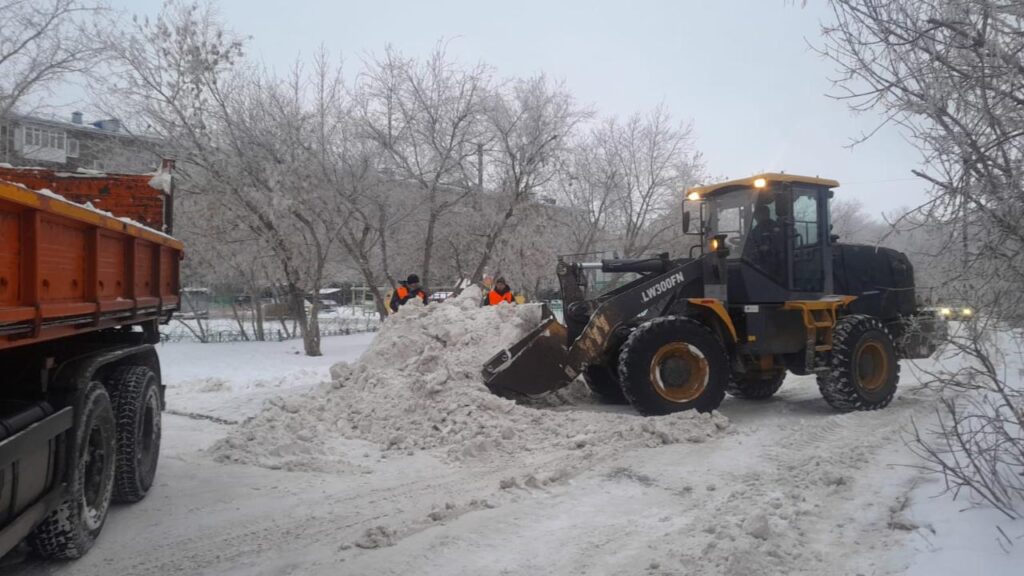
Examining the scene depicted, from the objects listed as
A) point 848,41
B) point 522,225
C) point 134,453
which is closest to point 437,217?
point 522,225

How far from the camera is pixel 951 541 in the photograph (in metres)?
4.02

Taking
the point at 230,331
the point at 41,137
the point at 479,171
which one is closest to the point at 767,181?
the point at 479,171

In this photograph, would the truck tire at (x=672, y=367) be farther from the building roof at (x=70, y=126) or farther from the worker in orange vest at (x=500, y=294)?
the building roof at (x=70, y=126)

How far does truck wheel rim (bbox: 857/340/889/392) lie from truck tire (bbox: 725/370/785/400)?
102 centimetres

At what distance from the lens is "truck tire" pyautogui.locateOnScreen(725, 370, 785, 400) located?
1012cm

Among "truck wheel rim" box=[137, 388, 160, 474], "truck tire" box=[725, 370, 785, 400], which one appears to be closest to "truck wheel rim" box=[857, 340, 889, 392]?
"truck tire" box=[725, 370, 785, 400]

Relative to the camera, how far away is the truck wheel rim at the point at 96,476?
15.7 ft

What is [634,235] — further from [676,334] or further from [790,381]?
[676,334]

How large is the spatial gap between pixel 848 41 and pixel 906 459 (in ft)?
12.4

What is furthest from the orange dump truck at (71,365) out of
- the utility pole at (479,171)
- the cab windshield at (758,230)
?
the utility pole at (479,171)

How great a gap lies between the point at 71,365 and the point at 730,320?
22.2 feet

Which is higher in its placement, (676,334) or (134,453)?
(676,334)

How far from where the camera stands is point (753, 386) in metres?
10.3

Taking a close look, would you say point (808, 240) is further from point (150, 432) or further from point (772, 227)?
point (150, 432)
